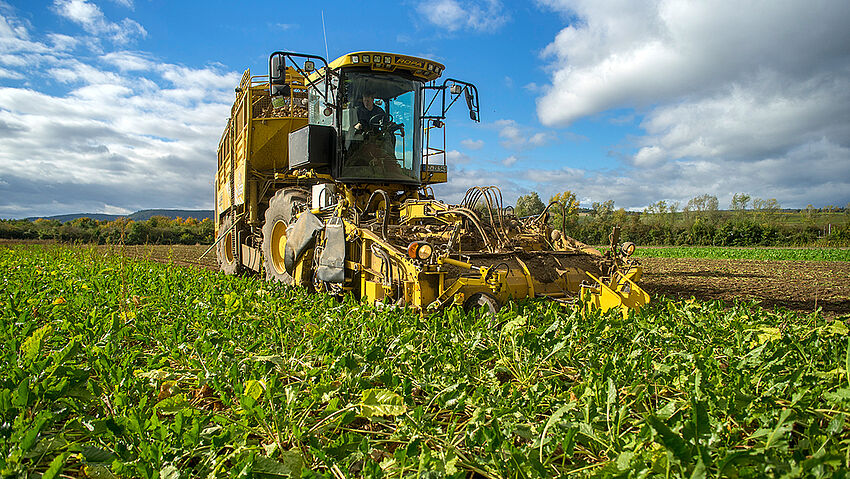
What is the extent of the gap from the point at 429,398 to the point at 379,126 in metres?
5.47

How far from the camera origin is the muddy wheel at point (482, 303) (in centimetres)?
415

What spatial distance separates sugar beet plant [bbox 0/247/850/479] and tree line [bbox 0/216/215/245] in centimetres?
2321

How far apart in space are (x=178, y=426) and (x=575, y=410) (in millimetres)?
1516

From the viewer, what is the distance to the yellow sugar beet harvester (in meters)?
4.90

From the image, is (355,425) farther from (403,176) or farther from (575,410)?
(403,176)

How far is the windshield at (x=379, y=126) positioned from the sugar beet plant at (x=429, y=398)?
365 centimetres

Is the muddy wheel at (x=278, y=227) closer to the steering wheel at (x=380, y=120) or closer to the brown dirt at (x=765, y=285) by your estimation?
the steering wheel at (x=380, y=120)

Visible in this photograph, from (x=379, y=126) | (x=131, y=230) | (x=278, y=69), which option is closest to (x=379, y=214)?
(x=379, y=126)

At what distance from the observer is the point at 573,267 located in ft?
18.8

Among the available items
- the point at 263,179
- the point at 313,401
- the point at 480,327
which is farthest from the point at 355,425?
the point at 263,179

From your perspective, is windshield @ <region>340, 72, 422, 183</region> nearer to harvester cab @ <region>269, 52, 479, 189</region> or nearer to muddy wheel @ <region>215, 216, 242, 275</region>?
harvester cab @ <region>269, 52, 479, 189</region>

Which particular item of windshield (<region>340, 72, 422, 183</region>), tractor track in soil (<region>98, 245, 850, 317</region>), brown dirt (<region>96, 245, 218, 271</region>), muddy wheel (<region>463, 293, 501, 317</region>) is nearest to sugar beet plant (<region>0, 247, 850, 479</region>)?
muddy wheel (<region>463, 293, 501, 317</region>)

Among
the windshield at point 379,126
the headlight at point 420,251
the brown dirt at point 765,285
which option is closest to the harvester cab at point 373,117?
the windshield at point 379,126

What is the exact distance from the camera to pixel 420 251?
15.9 feet
